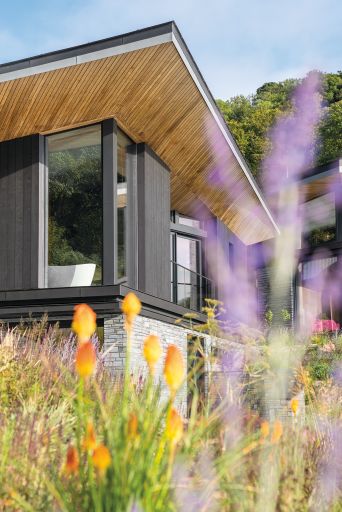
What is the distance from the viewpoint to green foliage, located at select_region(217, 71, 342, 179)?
1459 inches

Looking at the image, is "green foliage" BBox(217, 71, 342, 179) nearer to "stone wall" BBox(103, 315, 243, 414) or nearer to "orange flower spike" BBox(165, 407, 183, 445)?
"stone wall" BBox(103, 315, 243, 414)

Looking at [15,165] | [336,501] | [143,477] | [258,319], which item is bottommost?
[336,501]

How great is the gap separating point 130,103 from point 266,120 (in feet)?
91.0

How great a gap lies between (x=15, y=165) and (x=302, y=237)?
49.5 ft

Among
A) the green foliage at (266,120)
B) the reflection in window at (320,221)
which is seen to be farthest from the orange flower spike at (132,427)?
the green foliage at (266,120)

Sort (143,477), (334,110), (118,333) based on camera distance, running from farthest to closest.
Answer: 1. (334,110)
2. (118,333)
3. (143,477)

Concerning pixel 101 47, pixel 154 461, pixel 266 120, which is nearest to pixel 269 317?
pixel 266 120

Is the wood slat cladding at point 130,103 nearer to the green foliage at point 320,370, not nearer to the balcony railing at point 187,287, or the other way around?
the balcony railing at point 187,287

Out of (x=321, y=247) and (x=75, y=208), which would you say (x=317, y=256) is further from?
(x=75, y=208)

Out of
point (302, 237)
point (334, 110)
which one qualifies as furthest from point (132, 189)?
point (334, 110)

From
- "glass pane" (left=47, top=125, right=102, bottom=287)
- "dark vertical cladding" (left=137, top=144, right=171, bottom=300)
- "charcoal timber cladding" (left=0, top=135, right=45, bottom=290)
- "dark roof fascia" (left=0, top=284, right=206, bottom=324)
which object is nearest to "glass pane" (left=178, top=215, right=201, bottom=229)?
"dark vertical cladding" (left=137, top=144, right=171, bottom=300)

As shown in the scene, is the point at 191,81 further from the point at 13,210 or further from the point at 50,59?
the point at 13,210

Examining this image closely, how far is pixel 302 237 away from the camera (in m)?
24.6

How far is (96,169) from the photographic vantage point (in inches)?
431
